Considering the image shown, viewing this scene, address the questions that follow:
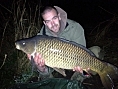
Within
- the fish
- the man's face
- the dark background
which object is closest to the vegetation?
the fish

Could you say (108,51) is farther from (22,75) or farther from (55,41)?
(55,41)

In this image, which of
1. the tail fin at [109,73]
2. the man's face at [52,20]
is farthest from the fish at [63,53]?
the man's face at [52,20]

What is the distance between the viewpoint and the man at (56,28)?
2541 millimetres

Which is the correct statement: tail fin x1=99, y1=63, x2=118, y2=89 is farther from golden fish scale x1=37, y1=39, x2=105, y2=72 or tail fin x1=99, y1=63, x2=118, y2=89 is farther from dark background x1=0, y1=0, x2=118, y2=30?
dark background x1=0, y1=0, x2=118, y2=30

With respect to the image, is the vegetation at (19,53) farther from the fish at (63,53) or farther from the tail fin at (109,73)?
the tail fin at (109,73)

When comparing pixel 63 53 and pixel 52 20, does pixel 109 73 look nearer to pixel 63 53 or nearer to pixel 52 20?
pixel 63 53

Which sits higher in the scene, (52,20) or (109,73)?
(52,20)

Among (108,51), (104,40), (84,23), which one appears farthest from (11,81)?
(84,23)

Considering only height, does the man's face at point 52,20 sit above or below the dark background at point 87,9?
below

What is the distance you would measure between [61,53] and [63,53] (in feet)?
0.06

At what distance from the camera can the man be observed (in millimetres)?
2541

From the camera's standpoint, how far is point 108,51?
4.30 metres

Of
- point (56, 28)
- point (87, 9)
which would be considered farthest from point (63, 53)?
point (87, 9)

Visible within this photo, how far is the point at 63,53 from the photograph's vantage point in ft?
7.33
